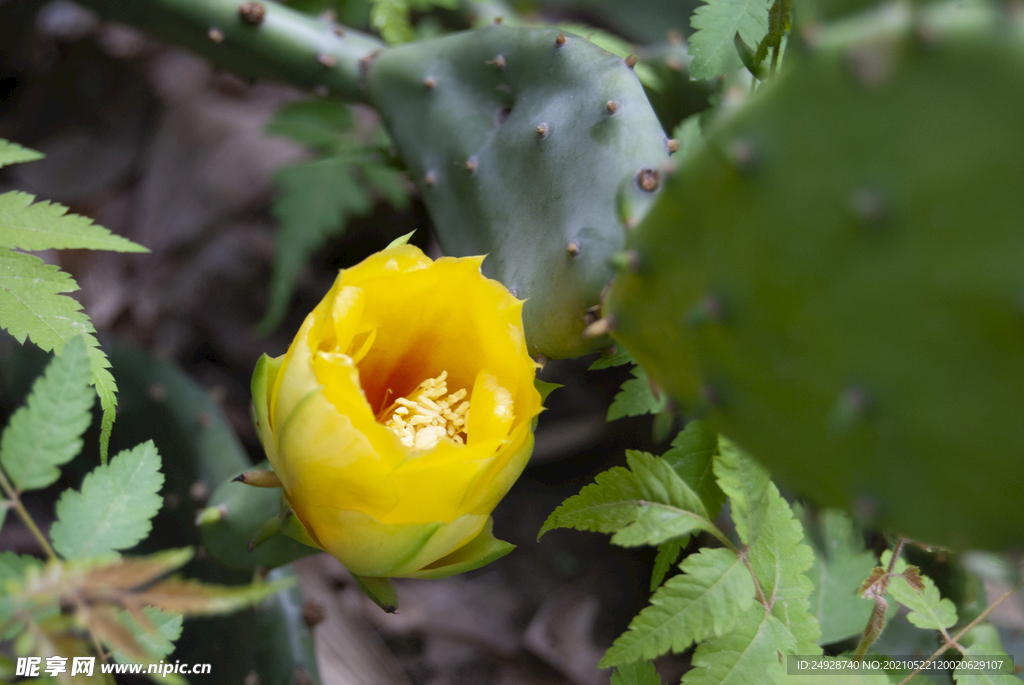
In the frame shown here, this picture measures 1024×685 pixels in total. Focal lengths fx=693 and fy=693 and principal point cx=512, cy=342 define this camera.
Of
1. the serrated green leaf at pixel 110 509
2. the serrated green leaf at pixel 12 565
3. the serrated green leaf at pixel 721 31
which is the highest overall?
the serrated green leaf at pixel 721 31

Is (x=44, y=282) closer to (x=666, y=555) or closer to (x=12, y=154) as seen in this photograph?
(x=12, y=154)

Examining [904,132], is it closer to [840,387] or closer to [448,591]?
[840,387]

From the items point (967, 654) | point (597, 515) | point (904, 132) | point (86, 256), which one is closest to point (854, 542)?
point (967, 654)

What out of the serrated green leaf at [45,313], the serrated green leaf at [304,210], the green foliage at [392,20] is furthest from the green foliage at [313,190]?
the serrated green leaf at [45,313]

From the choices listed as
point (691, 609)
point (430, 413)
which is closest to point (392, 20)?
point (430, 413)

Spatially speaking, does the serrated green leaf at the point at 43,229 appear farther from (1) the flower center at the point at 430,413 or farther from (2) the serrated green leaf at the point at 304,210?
(2) the serrated green leaf at the point at 304,210

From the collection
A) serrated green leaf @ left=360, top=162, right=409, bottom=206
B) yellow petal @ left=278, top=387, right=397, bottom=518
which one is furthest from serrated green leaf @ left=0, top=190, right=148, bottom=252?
serrated green leaf @ left=360, top=162, right=409, bottom=206
